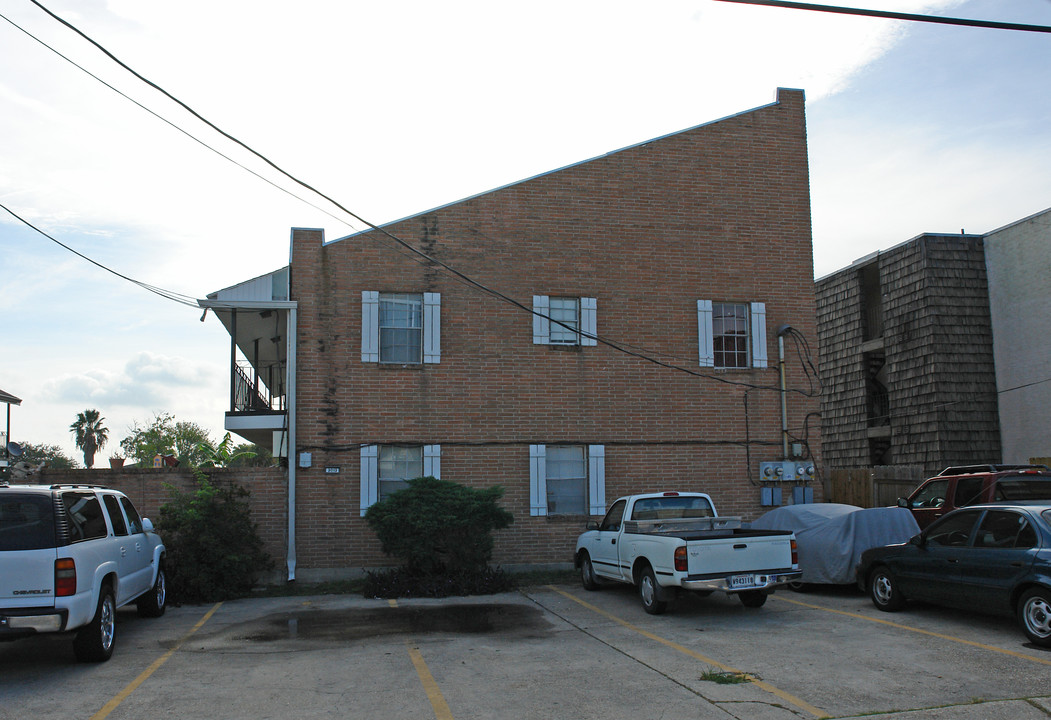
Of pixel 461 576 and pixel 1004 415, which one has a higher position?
pixel 1004 415

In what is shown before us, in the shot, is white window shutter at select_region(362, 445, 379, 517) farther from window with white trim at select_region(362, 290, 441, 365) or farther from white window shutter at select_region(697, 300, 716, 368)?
white window shutter at select_region(697, 300, 716, 368)

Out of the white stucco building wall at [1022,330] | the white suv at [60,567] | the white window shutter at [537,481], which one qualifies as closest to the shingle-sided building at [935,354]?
the white stucco building wall at [1022,330]

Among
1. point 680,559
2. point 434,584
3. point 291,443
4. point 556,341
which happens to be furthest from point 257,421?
point 680,559

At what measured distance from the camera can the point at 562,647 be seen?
8.97m

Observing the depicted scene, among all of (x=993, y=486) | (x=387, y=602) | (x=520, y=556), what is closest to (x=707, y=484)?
(x=520, y=556)

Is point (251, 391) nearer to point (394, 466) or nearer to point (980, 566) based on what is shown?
point (394, 466)

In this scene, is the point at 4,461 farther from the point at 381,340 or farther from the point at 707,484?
Answer: the point at 707,484

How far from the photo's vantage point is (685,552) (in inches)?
400

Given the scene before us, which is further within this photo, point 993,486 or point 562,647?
point 993,486

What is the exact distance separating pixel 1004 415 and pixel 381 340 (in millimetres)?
17072

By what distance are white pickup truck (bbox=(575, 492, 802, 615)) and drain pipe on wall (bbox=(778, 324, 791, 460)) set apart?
4138 millimetres

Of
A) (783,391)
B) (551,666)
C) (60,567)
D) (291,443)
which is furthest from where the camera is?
(783,391)

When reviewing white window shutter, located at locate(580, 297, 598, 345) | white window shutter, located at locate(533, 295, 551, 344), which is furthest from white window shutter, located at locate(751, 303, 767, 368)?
white window shutter, located at locate(533, 295, 551, 344)

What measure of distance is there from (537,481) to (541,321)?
301cm
